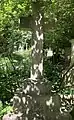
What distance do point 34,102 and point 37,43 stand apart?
115 cm

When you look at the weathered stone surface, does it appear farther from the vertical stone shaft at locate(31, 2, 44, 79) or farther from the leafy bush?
the leafy bush

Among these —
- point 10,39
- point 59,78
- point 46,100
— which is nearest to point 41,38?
point 46,100

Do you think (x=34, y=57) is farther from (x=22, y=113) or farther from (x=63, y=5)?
(x=63, y=5)

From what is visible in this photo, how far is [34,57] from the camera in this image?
16.2 feet

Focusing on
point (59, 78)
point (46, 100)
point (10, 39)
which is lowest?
point (59, 78)

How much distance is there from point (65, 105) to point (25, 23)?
2.01 meters

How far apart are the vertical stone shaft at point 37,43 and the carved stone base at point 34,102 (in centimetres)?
20

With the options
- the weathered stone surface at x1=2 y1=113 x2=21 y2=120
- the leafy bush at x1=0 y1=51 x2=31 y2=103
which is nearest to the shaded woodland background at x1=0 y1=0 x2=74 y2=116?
the leafy bush at x1=0 y1=51 x2=31 y2=103

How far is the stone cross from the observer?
4.92 meters

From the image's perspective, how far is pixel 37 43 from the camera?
16.2ft

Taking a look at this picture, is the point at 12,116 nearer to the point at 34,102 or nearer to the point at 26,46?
the point at 34,102

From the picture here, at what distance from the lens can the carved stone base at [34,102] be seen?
4785 mm

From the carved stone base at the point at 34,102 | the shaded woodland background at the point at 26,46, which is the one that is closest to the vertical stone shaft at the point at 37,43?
the carved stone base at the point at 34,102

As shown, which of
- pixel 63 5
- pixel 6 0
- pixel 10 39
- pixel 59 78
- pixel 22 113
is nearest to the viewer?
pixel 22 113
